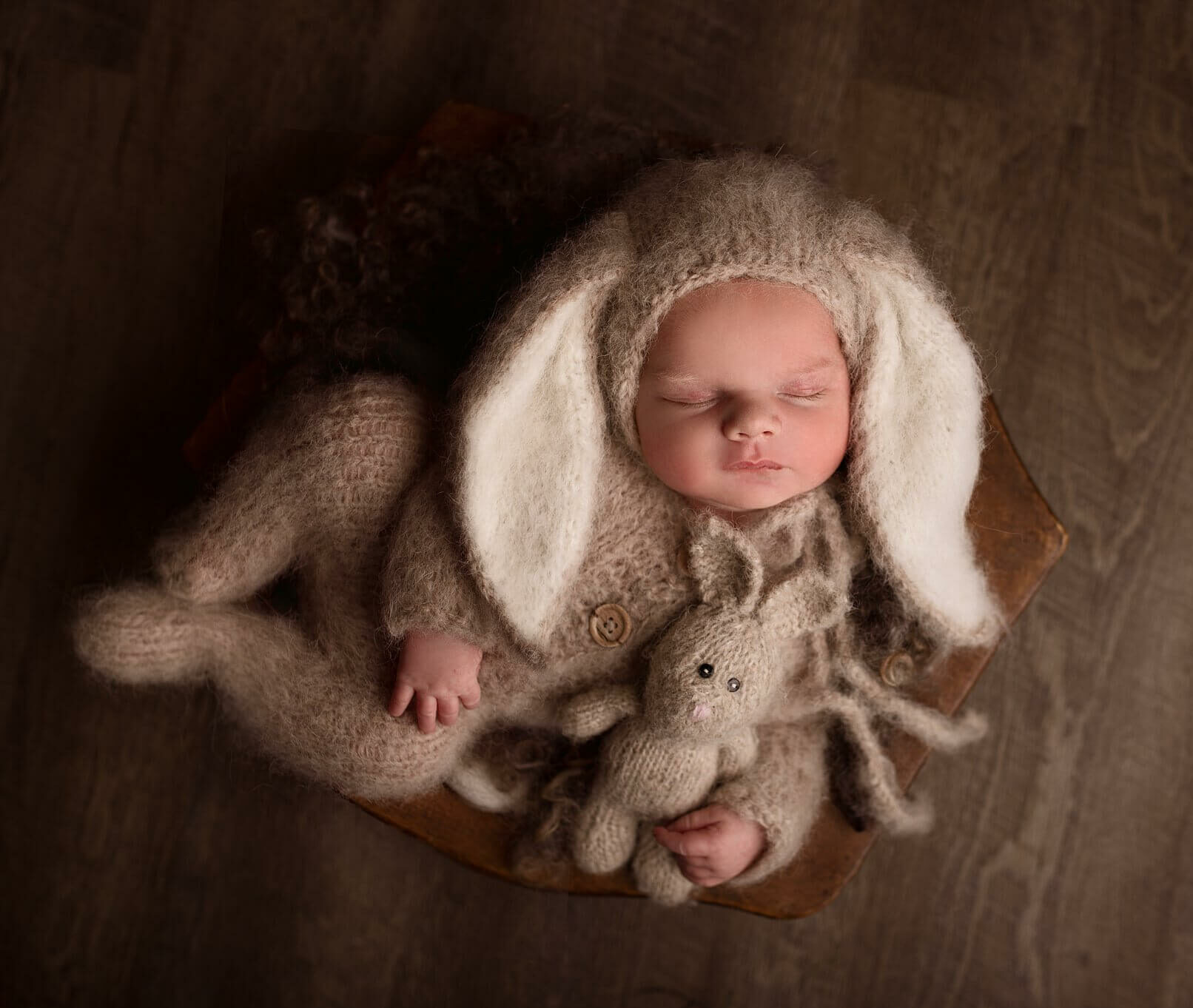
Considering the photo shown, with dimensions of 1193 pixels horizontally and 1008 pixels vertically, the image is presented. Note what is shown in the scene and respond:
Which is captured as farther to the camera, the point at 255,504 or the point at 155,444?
the point at 155,444

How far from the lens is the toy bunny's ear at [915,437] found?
0.79 m

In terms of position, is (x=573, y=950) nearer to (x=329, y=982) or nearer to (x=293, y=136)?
(x=329, y=982)

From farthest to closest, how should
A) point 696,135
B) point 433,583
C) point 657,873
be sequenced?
point 696,135 → point 657,873 → point 433,583

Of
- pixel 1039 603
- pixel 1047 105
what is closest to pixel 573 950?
pixel 1039 603

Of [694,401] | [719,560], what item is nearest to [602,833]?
[719,560]

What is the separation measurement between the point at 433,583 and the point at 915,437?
448 mm

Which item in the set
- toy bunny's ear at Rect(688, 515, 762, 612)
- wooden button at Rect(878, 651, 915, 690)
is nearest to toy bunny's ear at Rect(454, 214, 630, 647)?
toy bunny's ear at Rect(688, 515, 762, 612)

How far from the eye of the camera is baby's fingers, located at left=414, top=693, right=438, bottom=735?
89 cm

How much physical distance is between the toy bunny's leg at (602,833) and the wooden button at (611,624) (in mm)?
177

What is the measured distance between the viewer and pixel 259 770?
1211 millimetres

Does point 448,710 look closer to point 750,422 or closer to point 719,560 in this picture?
point 719,560

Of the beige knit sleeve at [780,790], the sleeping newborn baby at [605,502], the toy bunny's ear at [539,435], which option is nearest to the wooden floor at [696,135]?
the sleeping newborn baby at [605,502]

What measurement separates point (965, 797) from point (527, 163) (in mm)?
991

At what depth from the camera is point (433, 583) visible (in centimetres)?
84
